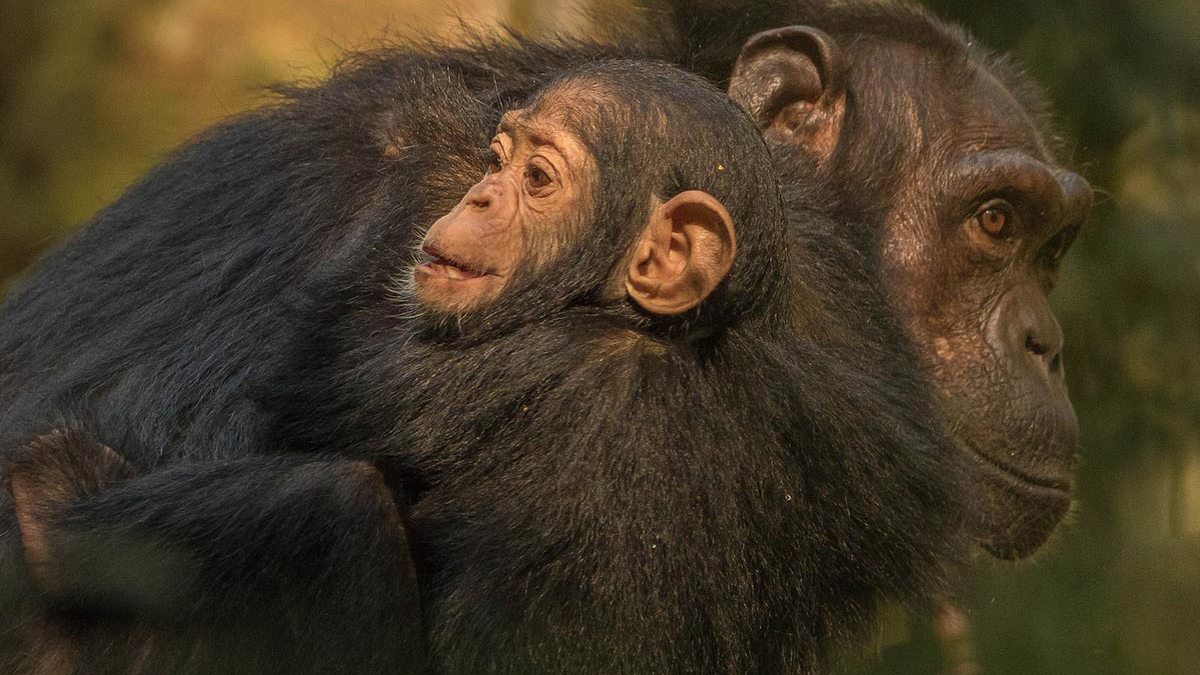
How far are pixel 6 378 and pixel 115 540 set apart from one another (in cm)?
143

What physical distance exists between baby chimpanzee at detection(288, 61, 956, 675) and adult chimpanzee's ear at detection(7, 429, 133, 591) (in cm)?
54

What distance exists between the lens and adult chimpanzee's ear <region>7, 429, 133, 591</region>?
412cm

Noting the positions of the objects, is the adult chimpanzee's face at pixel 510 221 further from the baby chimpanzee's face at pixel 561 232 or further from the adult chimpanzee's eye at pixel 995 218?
the adult chimpanzee's eye at pixel 995 218

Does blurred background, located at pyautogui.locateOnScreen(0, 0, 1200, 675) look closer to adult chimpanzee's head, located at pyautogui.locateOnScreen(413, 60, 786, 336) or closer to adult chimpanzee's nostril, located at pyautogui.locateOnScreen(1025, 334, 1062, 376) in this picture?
adult chimpanzee's nostril, located at pyautogui.locateOnScreen(1025, 334, 1062, 376)

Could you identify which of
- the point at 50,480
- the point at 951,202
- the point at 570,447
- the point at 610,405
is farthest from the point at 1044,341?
the point at 50,480

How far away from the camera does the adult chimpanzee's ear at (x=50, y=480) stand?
13.5ft

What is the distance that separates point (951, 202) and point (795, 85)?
649 mm

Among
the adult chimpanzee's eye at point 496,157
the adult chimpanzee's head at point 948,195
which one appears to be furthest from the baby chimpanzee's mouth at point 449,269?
the adult chimpanzee's head at point 948,195

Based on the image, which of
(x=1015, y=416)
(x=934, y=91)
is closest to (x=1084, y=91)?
(x=934, y=91)

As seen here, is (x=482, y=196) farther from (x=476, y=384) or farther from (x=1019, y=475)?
(x=1019, y=475)

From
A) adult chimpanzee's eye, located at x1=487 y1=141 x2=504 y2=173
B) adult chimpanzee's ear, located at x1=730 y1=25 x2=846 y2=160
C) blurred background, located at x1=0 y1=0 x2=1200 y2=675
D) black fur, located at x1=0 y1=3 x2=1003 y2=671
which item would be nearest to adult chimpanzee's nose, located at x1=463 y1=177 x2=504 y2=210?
adult chimpanzee's eye, located at x1=487 y1=141 x2=504 y2=173

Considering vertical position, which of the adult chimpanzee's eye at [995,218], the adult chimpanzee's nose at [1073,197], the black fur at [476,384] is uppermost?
the adult chimpanzee's nose at [1073,197]

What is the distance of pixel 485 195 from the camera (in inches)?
168

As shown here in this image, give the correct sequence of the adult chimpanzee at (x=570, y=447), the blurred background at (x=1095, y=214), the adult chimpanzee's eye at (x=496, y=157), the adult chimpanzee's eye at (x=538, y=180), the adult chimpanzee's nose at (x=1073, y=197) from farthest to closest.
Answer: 1. the adult chimpanzee's nose at (x=1073, y=197)
2. the adult chimpanzee's eye at (x=496, y=157)
3. the adult chimpanzee's eye at (x=538, y=180)
4. the adult chimpanzee at (x=570, y=447)
5. the blurred background at (x=1095, y=214)
